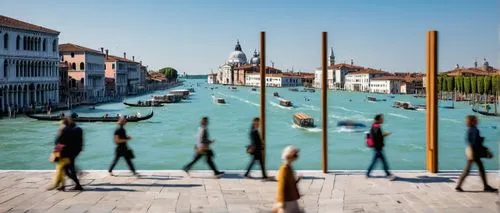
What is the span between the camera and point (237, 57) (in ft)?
493

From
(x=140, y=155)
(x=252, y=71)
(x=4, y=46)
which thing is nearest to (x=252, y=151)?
(x=140, y=155)

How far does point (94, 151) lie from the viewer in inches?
779

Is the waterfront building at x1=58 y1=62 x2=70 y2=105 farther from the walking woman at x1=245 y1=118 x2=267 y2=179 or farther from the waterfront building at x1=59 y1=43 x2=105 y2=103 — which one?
the walking woman at x1=245 y1=118 x2=267 y2=179

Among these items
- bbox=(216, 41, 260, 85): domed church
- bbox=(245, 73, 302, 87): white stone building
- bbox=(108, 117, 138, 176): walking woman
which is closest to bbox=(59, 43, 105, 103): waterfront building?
bbox=(108, 117, 138, 176): walking woman

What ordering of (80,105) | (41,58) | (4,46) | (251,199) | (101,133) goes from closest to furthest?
(251,199), (101,133), (4,46), (41,58), (80,105)

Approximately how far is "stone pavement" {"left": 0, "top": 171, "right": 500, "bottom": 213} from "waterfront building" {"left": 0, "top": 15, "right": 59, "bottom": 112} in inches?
1187

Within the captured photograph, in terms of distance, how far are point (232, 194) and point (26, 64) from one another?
34374mm

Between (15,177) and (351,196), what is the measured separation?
11.8 ft

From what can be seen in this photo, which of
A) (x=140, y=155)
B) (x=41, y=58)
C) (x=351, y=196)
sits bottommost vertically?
(x=140, y=155)

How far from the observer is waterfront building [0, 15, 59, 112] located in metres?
33.2

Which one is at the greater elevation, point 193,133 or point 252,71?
point 252,71

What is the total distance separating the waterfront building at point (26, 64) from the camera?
33.2 meters

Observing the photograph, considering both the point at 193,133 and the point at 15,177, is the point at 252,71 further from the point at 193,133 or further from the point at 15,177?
Result: the point at 15,177

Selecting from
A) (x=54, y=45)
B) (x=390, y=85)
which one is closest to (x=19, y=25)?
(x=54, y=45)
